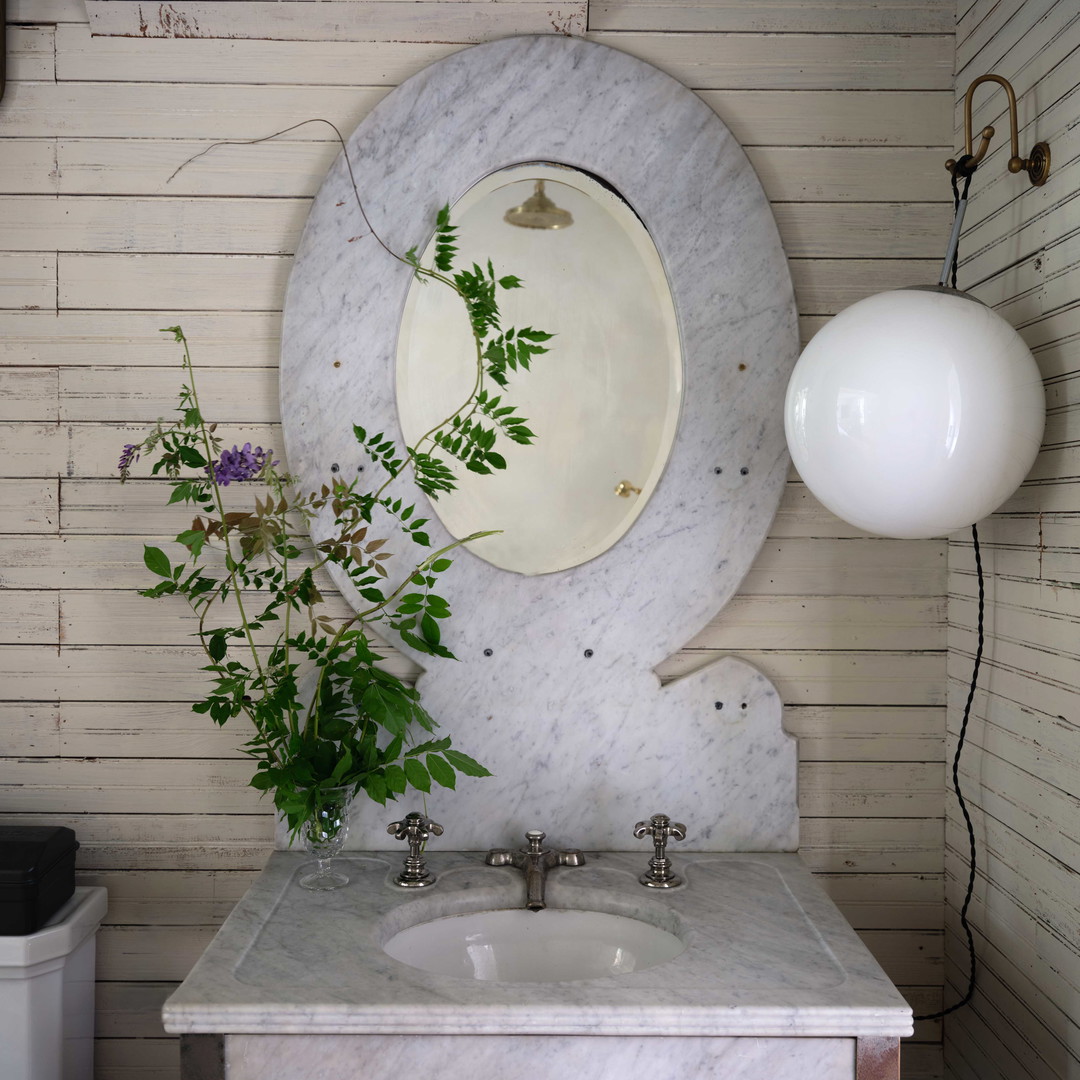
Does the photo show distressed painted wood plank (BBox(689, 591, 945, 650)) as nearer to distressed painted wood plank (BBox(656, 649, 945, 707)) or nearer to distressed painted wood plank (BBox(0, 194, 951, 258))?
distressed painted wood plank (BBox(656, 649, 945, 707))

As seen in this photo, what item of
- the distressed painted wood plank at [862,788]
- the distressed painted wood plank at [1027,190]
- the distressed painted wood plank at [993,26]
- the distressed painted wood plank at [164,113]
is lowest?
the distressed painted wood plank at [862,788]

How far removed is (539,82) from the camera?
139 cm

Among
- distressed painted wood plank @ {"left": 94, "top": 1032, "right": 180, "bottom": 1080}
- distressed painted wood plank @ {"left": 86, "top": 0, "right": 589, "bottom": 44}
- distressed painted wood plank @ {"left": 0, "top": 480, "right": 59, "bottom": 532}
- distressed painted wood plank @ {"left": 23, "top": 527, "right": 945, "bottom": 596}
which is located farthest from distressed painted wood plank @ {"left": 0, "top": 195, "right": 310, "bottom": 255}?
distressed painted wood plank @ {"left": 94, "top": 1032, "right": 180, "bottom": 1080}

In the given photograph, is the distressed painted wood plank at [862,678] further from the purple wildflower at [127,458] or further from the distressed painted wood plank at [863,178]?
the purple wildflower at [127,458]

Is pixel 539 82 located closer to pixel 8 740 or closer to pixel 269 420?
pixel 269 420

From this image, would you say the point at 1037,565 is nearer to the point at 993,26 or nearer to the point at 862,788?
the point at 862,788

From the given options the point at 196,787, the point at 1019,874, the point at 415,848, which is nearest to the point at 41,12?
the point at 196,787

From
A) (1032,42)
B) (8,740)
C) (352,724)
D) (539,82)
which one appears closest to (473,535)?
(352,724)

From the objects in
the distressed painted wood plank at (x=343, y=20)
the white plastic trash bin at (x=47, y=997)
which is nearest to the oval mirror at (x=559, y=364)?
the distressed painted wood plank at (x=343, y=20)

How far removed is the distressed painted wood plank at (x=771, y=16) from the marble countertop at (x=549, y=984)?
1.20m

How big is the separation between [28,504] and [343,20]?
83cm

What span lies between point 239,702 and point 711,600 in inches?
26.2

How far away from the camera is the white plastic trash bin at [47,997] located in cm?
125

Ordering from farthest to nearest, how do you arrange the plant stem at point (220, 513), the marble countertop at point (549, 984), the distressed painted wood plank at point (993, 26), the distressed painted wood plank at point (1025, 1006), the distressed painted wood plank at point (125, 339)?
the distressed painted wood plank at point (125, 339) → the plant stem at point (220, 513) → the distressed painted wood plank at point (993, 26) → the distressed painted wood plank at point (1025, 1006) → the marble countertop at point (549, 984)
